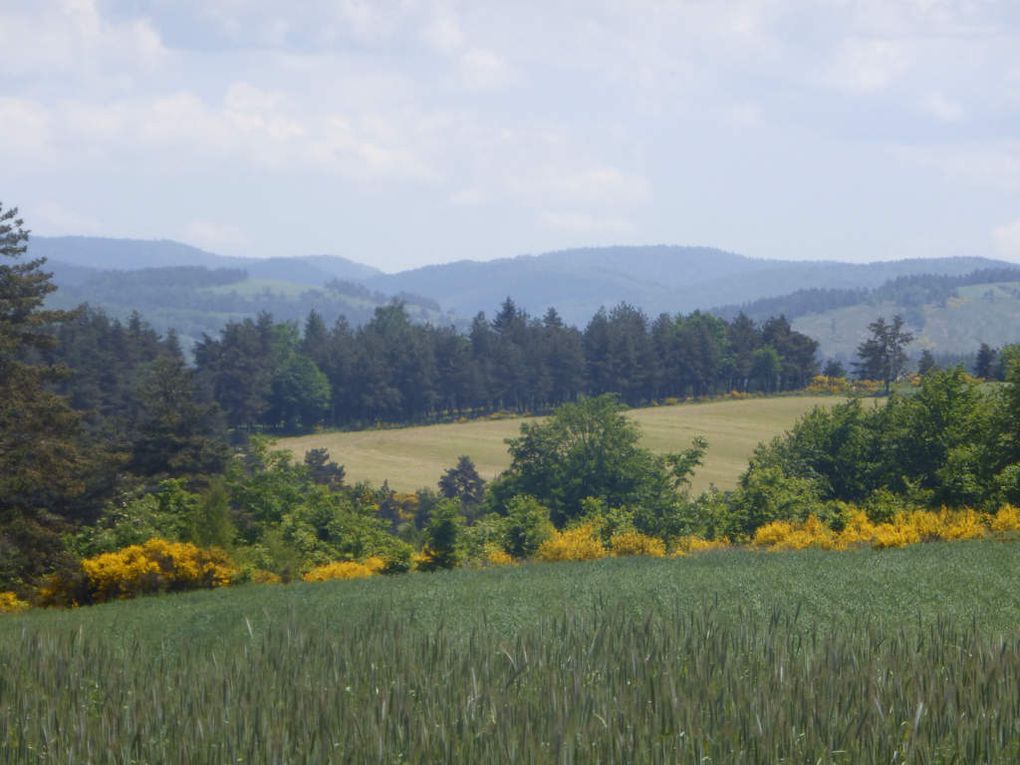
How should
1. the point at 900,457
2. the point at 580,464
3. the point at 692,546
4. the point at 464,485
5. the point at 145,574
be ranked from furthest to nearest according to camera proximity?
the point at 464,485, the point at 580,464, the point at 900,457, the point at 692,546, the point at 145,574

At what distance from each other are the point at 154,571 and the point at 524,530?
53.1ft

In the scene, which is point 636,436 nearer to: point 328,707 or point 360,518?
point 360,518

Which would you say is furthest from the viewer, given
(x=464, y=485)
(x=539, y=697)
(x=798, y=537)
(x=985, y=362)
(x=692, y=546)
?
(x=985, y=362)

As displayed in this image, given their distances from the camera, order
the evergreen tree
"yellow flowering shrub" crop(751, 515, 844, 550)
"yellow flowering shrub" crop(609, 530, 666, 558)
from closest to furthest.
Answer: "yellow flowering shrub" crop(751, 515, 844, 550) → "yellow flowering shrub" crop(609, 530, 666, 558) → the evergreen tree

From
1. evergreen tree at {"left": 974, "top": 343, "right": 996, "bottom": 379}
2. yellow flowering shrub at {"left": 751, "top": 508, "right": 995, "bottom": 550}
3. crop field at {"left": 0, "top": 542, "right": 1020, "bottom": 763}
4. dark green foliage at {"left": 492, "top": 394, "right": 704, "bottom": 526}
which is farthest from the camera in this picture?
evergreen tree at {"left": 974, "top": 343, "right": 996, "bottom": 379}

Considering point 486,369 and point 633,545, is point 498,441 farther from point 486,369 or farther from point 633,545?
point 633,545

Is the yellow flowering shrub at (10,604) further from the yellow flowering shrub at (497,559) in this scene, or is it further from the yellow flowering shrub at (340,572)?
the yellow flowering shrub at (497,559)

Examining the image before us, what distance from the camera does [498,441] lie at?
102938 mm

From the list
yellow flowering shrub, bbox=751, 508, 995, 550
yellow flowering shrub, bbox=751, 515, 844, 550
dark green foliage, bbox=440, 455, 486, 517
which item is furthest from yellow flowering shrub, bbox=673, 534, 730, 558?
dark green foliage, bbox=440, 455, 486, 517

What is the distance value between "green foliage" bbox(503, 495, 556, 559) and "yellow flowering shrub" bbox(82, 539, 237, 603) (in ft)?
44.4

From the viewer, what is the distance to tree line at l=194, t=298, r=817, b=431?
121 meters

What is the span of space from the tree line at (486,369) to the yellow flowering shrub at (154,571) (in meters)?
88.5

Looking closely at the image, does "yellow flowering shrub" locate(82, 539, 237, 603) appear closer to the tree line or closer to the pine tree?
the pine tree

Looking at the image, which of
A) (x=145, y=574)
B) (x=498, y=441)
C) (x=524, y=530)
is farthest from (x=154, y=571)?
(x=498, y=441)
